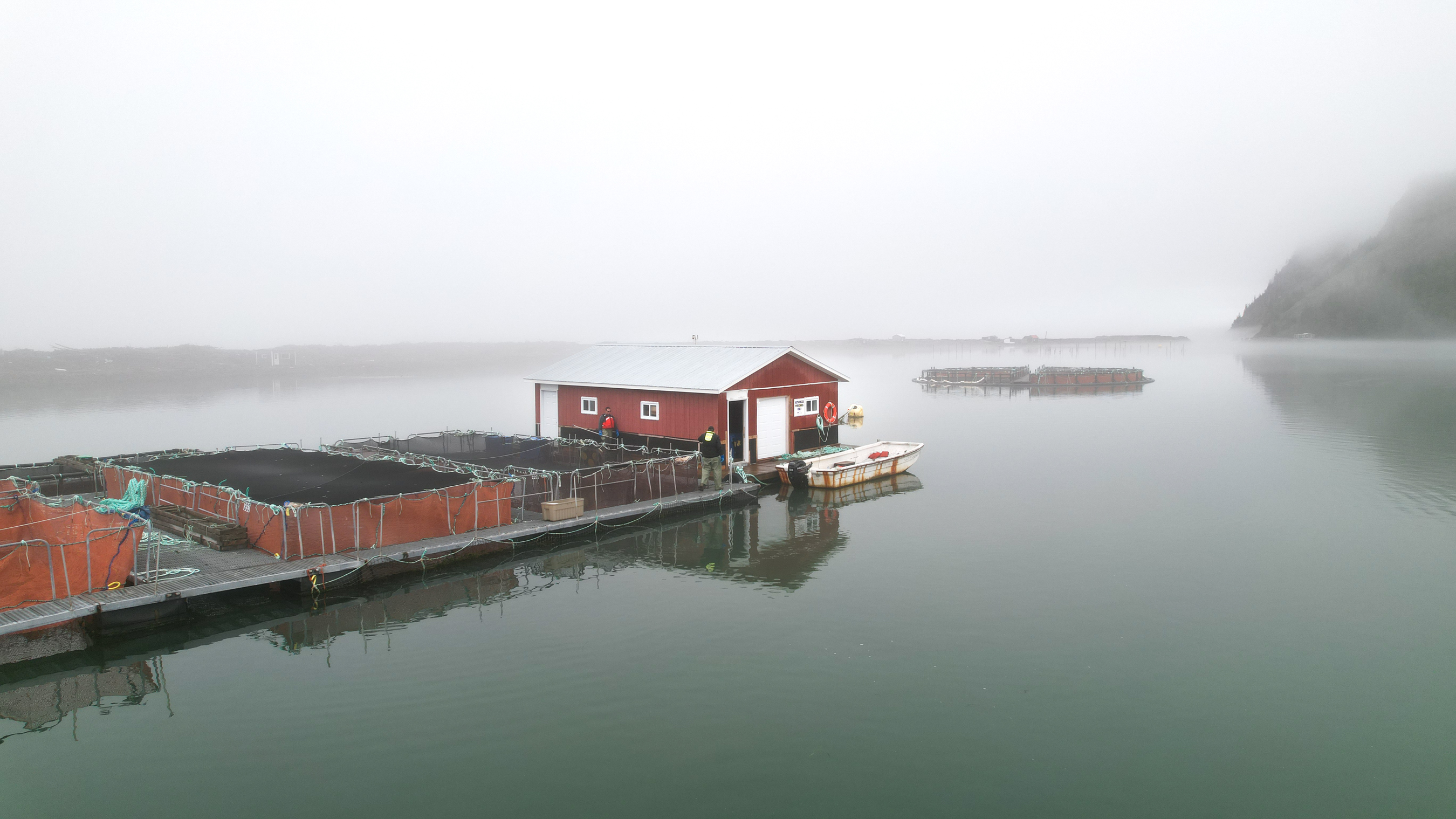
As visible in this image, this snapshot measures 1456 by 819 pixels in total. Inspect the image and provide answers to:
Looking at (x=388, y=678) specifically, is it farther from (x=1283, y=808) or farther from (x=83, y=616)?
(x=1283, y=808)

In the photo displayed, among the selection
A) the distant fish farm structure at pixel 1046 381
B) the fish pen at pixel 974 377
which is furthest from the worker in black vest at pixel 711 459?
the fish pen at pixel 974 377

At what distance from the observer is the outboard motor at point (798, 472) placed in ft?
104

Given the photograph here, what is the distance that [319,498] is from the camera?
→ 20.6 m

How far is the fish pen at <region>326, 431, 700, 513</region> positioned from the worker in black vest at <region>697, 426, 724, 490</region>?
17.5 inches

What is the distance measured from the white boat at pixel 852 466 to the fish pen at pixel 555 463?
4406mm

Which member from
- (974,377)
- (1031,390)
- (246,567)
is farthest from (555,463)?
(974,377)

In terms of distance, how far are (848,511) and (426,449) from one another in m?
15.9

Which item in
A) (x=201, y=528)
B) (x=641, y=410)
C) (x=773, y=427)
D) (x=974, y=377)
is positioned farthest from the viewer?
(x=974, y=377)

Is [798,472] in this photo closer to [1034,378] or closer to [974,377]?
[1034,378]

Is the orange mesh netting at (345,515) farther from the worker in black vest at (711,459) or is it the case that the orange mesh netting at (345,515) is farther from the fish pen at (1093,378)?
the fish pen at (1093,378)

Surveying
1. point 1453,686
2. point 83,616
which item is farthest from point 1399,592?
point 83,616

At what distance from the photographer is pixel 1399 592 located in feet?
64.2

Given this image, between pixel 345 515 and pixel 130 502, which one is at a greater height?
pixel 130 502

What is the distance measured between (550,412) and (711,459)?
1123 centimetres
